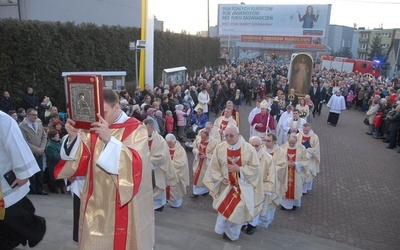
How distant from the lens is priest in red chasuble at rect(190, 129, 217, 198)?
7516 mm

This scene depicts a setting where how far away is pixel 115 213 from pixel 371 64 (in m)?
37.8

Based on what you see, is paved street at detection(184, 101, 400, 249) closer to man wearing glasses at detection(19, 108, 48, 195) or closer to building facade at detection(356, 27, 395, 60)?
man wearing glasses at detection(19, 108, 48, 195)

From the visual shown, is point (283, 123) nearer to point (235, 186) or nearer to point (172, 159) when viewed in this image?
point (172, 159)

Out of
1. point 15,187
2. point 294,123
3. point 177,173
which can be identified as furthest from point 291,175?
point 15,187

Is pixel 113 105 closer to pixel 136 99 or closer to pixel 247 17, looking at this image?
pixel 136 99

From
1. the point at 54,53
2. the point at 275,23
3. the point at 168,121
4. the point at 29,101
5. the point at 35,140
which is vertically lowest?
the point at 168,121

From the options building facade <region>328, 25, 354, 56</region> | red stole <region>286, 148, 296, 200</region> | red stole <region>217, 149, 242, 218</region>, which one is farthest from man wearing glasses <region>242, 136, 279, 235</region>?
building facade <region>328, 25, 354, 56</region>

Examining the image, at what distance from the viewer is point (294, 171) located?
283 inches

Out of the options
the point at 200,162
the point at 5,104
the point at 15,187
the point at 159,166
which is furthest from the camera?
the point at 5,104

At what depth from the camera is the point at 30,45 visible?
36.9 ft

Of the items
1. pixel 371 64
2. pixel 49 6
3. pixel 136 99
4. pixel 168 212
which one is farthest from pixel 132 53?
pixel 371 64

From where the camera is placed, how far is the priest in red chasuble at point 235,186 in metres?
5.19

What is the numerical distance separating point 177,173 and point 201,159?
980 mm

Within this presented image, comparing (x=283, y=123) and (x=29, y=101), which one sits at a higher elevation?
(x=29, y=101)
